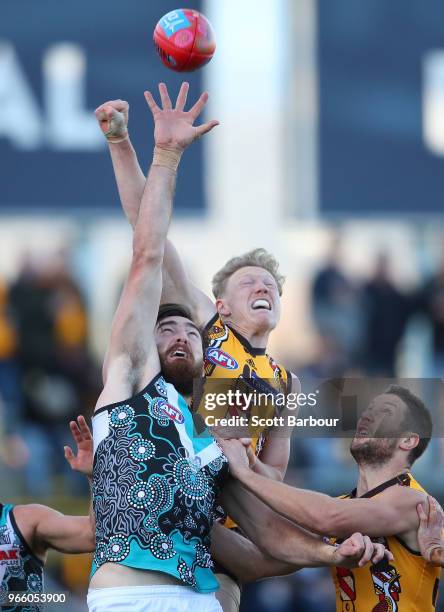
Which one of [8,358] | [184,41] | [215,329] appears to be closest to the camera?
[184,41]

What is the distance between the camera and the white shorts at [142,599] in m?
6.89

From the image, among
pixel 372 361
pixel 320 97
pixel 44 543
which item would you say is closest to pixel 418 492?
pixel 44 543

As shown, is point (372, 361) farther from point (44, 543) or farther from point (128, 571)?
point (128, 571)

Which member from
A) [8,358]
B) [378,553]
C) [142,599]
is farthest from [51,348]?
[378,553]

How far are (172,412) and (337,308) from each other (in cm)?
891

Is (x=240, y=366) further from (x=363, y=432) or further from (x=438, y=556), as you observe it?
(x=438, y=556)

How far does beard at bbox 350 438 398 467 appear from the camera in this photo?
7.66m

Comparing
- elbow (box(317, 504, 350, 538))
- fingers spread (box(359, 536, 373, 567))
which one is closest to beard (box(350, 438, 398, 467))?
elbow (box(317, 504, 350, 538))

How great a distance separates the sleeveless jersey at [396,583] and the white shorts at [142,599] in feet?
3.36

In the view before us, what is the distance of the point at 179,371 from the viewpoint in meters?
7.52

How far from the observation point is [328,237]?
16844mm

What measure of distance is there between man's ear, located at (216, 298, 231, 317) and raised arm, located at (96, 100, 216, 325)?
99 mm

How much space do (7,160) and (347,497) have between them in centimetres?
1022

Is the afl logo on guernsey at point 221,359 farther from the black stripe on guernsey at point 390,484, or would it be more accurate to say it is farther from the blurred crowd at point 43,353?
the blurred crowd at point 43,353
